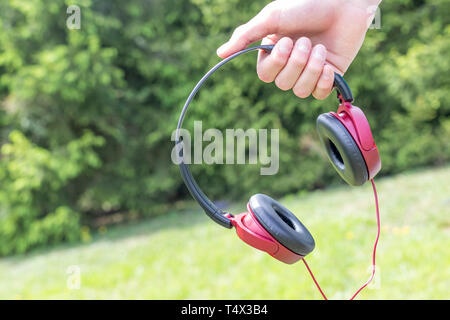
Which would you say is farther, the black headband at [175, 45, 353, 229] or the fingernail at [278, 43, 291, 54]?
the fingernail at [278, 43, 291, 54]

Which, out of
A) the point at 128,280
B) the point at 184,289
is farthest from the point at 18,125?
the point at 184,289

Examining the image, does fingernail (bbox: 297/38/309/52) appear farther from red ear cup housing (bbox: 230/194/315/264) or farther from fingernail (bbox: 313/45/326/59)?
red ear cup housing (bbox: 230/194/315/264)

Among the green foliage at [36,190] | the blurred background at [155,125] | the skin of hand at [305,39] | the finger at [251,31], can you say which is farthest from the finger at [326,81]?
the green foliage at [36,190]

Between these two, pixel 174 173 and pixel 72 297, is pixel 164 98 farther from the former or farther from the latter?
pixel 72 297

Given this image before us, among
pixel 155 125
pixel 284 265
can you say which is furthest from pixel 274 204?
pixel 155 125

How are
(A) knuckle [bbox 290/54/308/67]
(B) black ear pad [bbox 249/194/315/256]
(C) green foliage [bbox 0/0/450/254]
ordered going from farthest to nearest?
(C) green foliage [bbox 0/0/450/254] < (A) knuckle [bbox 290/54/308/67] < (B) black ear pad [bbox 249/194/315/256]

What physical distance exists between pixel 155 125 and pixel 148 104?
43 centimetres

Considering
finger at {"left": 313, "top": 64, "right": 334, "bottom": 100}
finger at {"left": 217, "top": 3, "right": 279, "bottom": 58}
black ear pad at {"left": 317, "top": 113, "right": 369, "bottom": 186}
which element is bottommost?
black ear pad at {"left": 317, "top": 113, "right": 369, "bottom": 186}

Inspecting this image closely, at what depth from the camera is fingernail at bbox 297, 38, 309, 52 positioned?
140 cm

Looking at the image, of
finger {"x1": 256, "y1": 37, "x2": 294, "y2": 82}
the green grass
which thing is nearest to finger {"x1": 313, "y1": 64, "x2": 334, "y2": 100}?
finger {"x1": 256, "y1": 37, "x2": 294, "y2": 82}

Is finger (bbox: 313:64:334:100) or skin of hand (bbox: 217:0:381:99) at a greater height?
skin of hand (bbox: 217:0:381:99)

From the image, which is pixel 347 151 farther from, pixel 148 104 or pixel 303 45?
pixel 148 104

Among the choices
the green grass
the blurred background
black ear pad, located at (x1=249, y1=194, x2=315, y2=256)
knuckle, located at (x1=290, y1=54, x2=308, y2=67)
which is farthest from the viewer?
the blurred background

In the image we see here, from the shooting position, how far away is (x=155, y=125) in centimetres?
669
